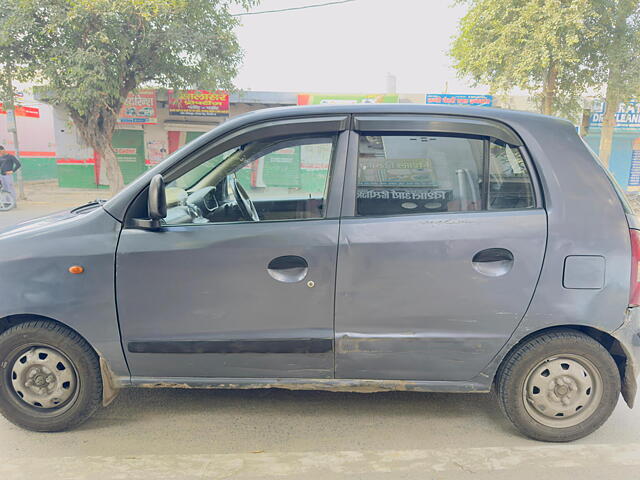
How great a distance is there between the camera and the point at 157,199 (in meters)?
2.50

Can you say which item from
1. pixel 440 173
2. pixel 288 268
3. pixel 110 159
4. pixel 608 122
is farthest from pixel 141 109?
pixel 440 173

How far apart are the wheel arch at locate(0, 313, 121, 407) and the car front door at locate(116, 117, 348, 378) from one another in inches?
6.4

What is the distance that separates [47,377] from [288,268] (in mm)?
1596

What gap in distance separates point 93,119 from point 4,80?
9.28ft

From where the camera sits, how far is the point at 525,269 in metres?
2.56

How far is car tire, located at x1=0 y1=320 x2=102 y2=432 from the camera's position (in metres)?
2.69

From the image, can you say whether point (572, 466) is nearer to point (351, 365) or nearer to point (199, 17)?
point (351, 365)

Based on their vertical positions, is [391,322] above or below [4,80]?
below

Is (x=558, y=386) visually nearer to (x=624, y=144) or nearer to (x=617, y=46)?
(x=617, y=46)

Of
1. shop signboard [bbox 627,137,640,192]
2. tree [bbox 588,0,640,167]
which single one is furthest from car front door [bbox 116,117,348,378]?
shop signboard [bbox 627,137,640,192]

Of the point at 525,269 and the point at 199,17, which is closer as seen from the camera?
the point at 525,269

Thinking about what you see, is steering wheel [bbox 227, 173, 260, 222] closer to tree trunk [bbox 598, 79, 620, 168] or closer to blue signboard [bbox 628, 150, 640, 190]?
tree trunk [bbox 598, 79, 620, 168]

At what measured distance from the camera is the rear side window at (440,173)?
8.73ft

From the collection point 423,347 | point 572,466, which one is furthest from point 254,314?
point 572,466
